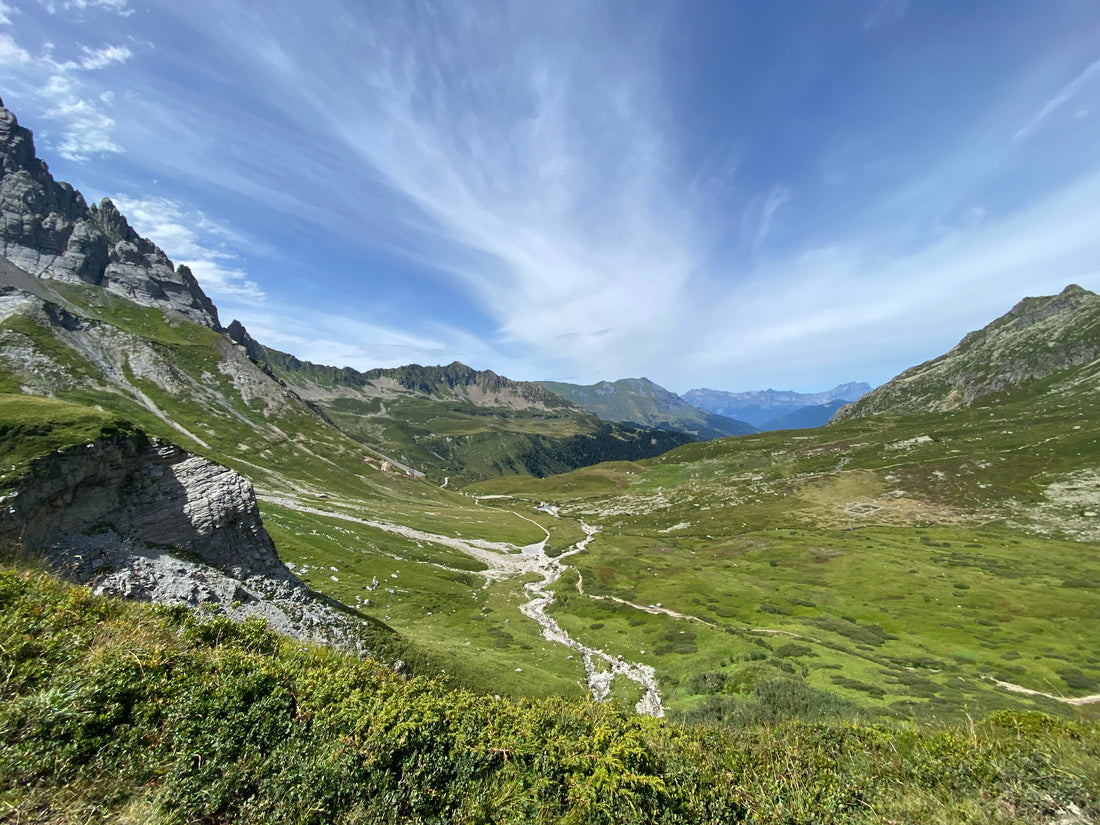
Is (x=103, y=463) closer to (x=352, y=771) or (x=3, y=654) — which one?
(x=3, y=654)

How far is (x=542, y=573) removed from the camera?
293 feet

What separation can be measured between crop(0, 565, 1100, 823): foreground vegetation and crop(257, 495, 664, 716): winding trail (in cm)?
2351

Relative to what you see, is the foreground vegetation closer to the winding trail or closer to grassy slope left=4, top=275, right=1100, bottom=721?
grassy slope left=4, top=275, right=1100, bottom=721

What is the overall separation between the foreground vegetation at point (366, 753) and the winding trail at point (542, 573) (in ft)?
77.1

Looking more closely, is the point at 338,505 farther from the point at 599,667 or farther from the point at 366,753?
the point at 366,753

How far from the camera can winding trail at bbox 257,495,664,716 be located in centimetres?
3875

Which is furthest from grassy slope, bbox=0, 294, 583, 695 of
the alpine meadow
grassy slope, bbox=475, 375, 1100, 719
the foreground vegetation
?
the foreground vegetation

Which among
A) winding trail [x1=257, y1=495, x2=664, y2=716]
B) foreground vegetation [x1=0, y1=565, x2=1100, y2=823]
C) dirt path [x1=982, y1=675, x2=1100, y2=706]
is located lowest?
winding trail [x1=257, y1=495, x2=664, y2=716]

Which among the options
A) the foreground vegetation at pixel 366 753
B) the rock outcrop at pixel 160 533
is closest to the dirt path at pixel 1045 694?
the foreground vegetation at pixel 366 753

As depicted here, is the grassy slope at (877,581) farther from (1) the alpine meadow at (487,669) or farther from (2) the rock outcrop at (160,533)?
(2) the rock outcrop at (160,533)

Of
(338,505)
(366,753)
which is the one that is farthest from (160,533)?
(338,505)

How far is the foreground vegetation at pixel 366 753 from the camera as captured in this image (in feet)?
23.2

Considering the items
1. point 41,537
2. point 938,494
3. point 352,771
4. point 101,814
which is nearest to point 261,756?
point 352,771

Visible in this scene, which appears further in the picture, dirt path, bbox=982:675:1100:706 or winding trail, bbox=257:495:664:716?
winding trail, bbox=257:495:664:716
